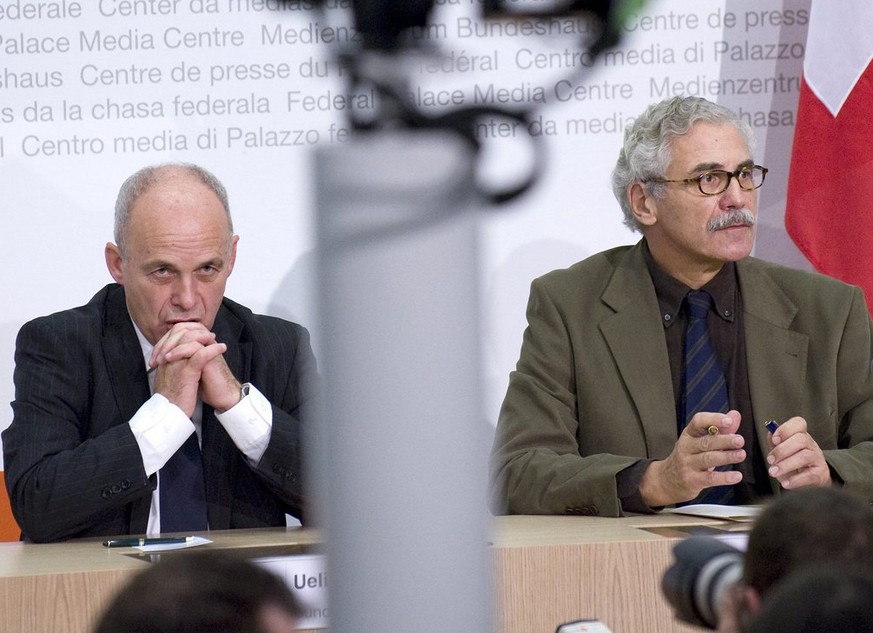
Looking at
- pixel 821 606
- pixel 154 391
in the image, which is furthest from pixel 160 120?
pixel 821 606

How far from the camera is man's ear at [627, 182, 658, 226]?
3.38 metres

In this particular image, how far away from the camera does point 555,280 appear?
3.33 m

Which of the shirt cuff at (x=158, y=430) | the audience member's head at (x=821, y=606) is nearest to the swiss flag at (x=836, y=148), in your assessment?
the shirt cuff at (x=158, y=430)

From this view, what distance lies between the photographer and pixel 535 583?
2.11 meters

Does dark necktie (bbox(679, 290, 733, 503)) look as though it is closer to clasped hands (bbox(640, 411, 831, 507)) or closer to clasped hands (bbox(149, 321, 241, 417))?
clasped hands (bbox(640, 411, 831, 507))

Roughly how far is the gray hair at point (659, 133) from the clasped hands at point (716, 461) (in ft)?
2.98

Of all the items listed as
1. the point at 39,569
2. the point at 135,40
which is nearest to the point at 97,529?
the point at 39,569

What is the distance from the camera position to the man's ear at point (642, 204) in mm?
3379

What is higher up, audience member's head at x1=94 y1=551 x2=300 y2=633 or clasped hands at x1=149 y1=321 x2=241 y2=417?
clasped hands at x1=149 y1=321 x2=241 y2=417

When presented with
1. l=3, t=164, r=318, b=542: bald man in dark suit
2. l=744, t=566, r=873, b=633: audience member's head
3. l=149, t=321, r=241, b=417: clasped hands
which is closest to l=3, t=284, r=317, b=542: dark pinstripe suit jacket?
l=3, t=164, r=318, b=542: bald man in dark suit

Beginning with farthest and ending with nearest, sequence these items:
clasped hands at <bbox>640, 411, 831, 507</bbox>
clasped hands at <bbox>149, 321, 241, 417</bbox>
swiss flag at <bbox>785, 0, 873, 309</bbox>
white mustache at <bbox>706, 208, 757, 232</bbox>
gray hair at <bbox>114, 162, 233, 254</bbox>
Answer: swiss flag at <bbox>785, 0, 873, 309</bbox>, white mustache at <bbox>706, 208, 757, 232</bbox>, gray hair at <bbox>114, 162, 233, 254</bbox>, clasped hands at <bbox>149, 321, 241, 417</bbox>, clasped hands at <bbox>640, 411, 831, 507</bbox>

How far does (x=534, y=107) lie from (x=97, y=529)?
242 cm

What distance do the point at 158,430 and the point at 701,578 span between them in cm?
194

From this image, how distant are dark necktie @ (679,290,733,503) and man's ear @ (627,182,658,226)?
0.88 feet
